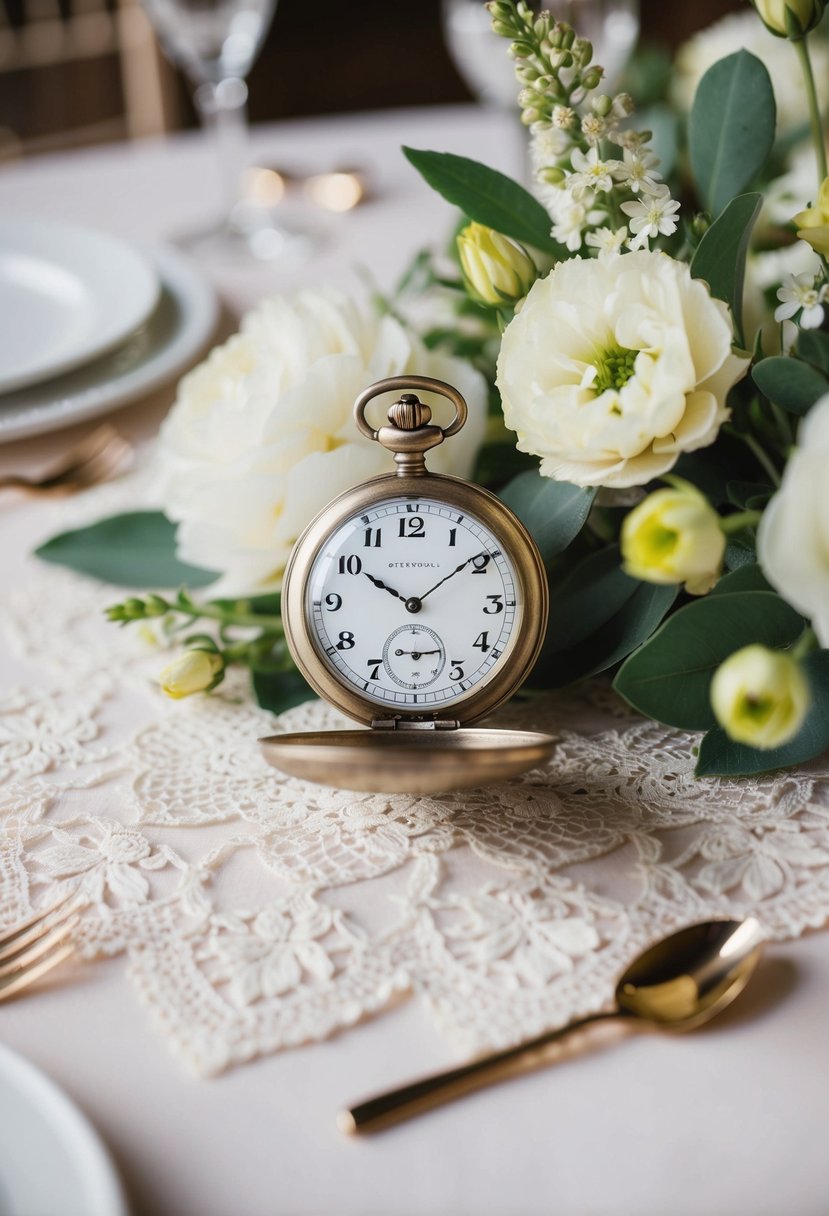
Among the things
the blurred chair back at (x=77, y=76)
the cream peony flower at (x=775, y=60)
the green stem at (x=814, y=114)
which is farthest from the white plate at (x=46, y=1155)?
the blurred chair back at (x=77, y=76)

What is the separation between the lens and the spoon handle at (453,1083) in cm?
43

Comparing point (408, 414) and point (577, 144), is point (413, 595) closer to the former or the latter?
point (408, 414)

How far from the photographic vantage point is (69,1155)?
395mm

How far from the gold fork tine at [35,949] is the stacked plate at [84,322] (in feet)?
1.78

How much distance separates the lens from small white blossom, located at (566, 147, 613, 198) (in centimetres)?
57

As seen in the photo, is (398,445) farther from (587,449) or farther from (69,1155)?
(69,1155)

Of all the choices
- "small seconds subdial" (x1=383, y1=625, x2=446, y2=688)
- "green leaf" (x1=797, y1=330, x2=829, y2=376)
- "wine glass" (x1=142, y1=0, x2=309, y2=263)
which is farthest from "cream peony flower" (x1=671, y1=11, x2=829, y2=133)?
"small seconds subdial" (x1=383, y1=625, x2=446, y2=688)

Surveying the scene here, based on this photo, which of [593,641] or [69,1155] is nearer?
[69,1155]

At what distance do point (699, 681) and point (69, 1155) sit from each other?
1.14ft

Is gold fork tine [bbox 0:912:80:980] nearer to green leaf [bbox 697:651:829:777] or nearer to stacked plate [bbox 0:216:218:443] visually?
green leaf [bbox 697:651:829:777]

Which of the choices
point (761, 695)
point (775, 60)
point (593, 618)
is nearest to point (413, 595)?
point (593, 618)

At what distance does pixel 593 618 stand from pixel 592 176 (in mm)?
235

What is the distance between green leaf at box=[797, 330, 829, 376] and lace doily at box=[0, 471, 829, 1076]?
21 cm

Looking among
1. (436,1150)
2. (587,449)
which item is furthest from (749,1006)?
(587,449)
